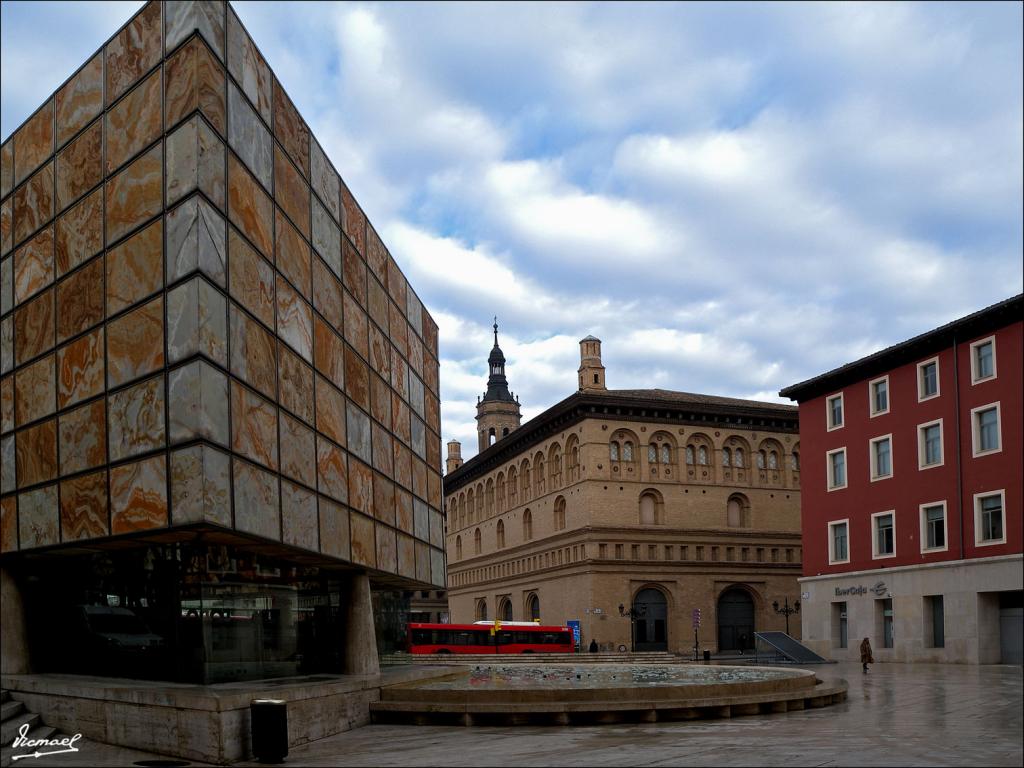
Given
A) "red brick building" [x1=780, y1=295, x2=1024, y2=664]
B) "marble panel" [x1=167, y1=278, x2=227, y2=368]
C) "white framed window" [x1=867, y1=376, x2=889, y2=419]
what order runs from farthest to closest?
1. "white framed window" [x1=867, y1=376, x2=889, y2=419]
2. "red brick building" [x1=780, y1=295, x2=1024, y2=664]
3. "marble panel" [x1=167, y1=278, x2=227, y2=368]

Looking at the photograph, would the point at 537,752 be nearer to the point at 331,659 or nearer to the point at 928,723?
the point at 928,723

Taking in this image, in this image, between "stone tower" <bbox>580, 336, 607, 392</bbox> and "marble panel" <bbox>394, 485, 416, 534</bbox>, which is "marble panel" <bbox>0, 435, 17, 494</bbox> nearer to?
"marble panel" <bbox>394, 485, 416, 534</bbox>

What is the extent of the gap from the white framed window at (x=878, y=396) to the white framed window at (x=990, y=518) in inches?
307

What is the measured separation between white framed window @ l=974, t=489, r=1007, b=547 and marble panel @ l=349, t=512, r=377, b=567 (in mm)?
27567

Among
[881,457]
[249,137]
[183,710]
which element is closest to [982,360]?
[881,457]

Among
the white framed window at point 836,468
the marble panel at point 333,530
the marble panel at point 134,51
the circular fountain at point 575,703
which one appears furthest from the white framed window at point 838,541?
the marble panel at point 134,51

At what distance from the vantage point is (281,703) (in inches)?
797

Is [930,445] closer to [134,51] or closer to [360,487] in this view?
[360,487]

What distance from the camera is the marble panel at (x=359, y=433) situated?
95.8 ft

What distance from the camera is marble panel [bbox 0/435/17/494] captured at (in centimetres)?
2577

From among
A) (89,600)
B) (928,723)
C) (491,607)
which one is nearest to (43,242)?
(89,600)

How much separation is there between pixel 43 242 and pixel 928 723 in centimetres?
2160

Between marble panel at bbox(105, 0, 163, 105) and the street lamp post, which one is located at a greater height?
marble panel at bbox(105, 0, 163, 105)

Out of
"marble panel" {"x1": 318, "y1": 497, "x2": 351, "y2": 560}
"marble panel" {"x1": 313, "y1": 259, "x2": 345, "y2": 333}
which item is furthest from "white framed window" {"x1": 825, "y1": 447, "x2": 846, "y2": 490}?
"marble panel" {"x1": 318, "y1": 497, "x2": 351, "y2": 560}
